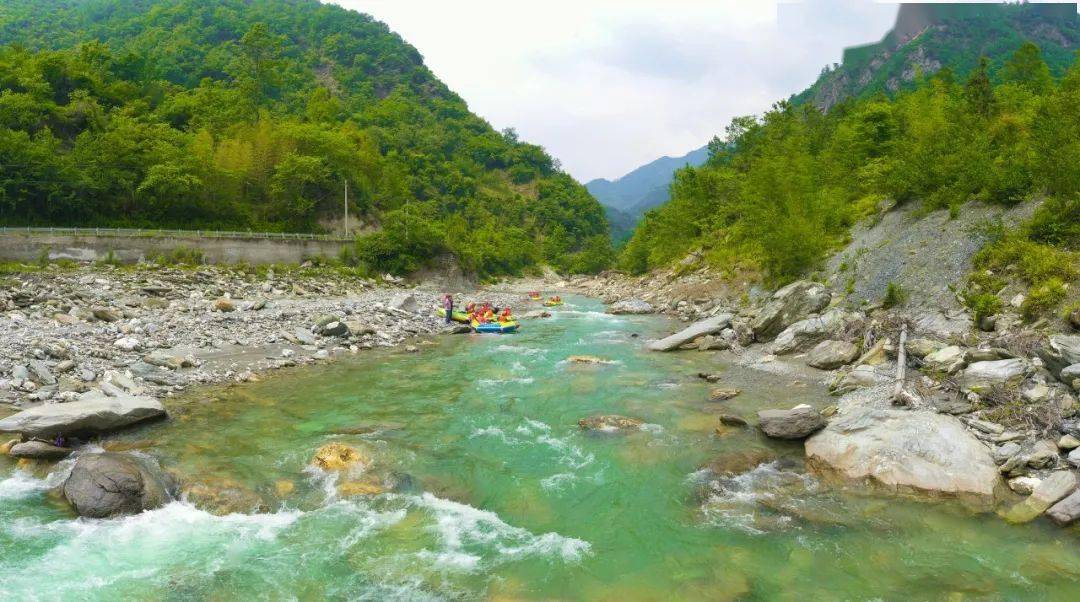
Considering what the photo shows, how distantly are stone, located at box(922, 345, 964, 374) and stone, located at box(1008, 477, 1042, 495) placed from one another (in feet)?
14.8

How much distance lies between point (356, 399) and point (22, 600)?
860 centimetres

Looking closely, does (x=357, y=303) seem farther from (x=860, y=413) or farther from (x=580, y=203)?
(x=580, y=203)

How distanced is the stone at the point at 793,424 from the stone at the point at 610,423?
2873 mm

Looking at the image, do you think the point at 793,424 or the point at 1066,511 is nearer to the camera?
the point at 1066,511

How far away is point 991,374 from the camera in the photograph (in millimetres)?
11992

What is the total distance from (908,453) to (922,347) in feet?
22.3

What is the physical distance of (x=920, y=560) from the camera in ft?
24.2

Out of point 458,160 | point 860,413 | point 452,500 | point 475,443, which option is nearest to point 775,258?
point 860,413

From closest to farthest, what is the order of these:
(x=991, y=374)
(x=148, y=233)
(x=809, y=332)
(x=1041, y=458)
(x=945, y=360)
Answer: (x=1041, y=458) → (x=991, y=374) → (x=945, y=360) → (x=809, y=332) → (x=148, y=233)

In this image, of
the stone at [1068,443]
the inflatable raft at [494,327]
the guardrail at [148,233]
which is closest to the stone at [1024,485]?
the stone at [1068,443]

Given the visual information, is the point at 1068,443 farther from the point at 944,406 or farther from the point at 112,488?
the point at 112,488

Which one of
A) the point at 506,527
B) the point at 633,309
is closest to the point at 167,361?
the point at 506,527

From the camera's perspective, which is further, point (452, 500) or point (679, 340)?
point (679, 340)

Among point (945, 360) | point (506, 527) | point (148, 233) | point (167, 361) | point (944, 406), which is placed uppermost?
point (148, 233)
